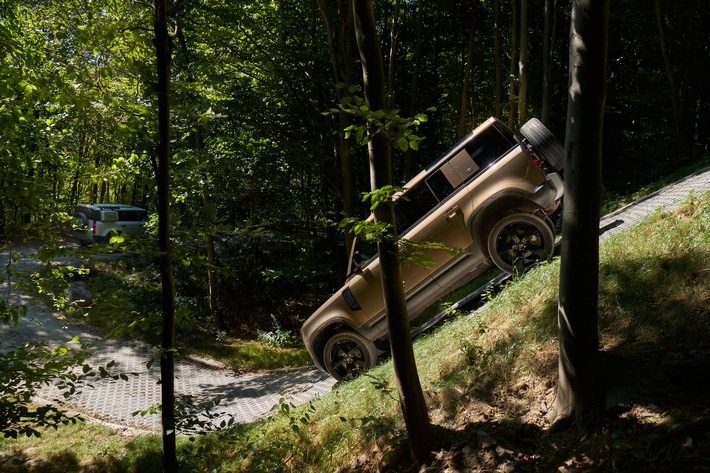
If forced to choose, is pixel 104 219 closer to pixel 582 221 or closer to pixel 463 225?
pixel 463 225

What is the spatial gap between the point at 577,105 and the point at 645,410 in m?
2.21

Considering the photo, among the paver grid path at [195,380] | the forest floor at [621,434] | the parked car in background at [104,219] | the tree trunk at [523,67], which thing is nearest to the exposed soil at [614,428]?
the forest floor at [621,434]

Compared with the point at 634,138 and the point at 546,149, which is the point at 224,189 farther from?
the point at 634,138

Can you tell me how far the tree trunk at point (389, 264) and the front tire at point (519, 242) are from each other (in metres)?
3.96

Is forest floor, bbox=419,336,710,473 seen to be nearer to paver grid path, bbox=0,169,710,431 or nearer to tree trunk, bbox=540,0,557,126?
paver grid path, bbox=0,169,710,431

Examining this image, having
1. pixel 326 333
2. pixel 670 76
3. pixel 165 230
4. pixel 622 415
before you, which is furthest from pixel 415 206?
pixel 670 76

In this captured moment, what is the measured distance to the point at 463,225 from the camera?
314 inches

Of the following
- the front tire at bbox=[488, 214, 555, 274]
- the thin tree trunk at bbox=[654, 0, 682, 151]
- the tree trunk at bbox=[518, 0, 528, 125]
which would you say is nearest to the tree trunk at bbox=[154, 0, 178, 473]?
the front tire at bbox=[488, 214, 555, 274]

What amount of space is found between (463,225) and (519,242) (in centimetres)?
90

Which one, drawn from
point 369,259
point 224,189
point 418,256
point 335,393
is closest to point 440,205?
point 369,259

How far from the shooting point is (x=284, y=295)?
17984 millimetres

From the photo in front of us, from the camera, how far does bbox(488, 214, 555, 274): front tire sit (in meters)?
7.74

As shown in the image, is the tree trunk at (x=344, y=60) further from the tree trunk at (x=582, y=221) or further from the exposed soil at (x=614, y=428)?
the tree trunk at (x=582, y=221)

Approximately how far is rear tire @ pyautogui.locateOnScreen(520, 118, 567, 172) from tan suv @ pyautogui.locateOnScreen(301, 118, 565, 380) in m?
0.01
